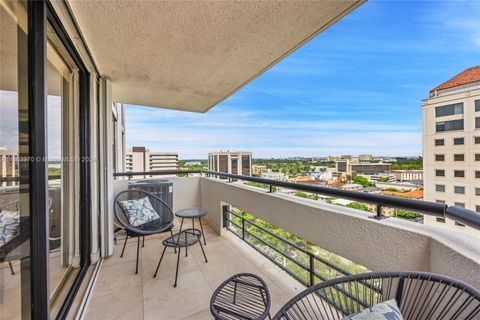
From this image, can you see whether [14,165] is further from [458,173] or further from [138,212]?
[458,173]

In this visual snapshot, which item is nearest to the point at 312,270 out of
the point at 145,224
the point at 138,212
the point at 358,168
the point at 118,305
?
the point at 358,168

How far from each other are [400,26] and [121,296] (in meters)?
6.23

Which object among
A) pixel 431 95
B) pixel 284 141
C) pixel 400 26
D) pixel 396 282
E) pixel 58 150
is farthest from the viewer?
pixel 284 141

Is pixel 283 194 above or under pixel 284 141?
under

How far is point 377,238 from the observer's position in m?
1.23

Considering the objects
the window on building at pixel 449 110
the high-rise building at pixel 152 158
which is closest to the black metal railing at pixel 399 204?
the window on building at pixel 449 110

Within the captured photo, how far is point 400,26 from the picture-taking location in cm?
433

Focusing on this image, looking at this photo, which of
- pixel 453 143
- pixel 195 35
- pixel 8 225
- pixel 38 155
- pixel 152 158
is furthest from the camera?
pixel 152 158

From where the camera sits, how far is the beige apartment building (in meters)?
1.56

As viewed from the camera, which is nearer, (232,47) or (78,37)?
(78,37)

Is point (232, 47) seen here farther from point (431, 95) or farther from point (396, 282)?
point (431, 95)

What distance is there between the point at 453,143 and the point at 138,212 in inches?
132

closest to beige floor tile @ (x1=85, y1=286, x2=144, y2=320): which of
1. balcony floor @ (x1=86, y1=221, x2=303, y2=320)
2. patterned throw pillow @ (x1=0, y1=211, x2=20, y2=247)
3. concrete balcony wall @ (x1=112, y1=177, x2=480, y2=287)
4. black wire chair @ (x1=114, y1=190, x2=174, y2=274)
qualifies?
balcony floor @ (x1=86, y1=221, x2=303, y2=320)

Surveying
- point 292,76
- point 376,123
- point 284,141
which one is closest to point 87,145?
point 376,123
